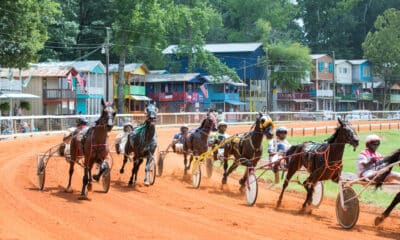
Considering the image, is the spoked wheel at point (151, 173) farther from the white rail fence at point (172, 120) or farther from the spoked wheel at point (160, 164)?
the white rail fence at point (172, 120)

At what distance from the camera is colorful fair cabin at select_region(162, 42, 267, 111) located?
82625mm

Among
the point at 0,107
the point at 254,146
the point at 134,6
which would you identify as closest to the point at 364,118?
the point at 134,6

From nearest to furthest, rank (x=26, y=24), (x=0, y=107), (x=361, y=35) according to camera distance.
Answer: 1. (x=26, y=24)
2. (x=0, y=107)
3. (x=361, y=35)

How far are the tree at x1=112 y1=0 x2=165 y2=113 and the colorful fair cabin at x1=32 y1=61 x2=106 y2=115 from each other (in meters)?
3.48

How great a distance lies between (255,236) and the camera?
425 inches

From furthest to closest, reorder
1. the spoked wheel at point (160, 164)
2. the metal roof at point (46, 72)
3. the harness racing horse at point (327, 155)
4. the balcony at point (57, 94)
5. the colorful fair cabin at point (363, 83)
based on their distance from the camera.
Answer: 1. the colorful fair cabin at point (363, 83)
2. the balcony at point (57, 94)
3. the metal roof at point (46, 72)
4. the spoked wheel at point (160, 164)
5. the harness racing horse at point (327, 155)

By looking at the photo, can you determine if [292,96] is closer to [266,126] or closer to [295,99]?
[295,99]

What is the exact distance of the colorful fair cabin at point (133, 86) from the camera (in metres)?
69.7

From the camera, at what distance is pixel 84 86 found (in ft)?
194

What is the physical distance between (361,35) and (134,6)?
209 feet

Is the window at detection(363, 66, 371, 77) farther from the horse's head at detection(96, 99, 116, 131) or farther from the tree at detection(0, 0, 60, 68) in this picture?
the horse's head at detection(96, 99, 116, 131)

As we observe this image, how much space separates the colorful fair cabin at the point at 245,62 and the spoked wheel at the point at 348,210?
6984cm

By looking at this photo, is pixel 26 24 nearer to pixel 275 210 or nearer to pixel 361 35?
pixel 275 210

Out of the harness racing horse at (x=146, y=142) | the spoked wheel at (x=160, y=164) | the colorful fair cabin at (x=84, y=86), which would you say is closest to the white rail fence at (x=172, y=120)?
the spoked wheel at (x=160, y=164)
